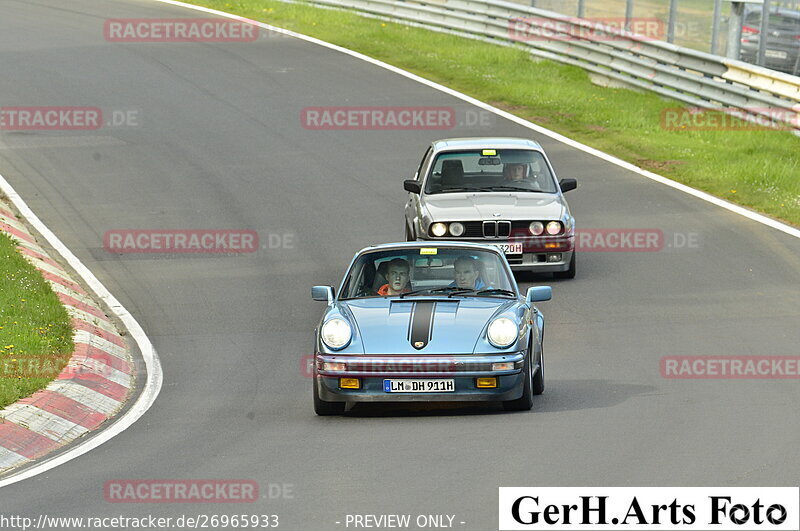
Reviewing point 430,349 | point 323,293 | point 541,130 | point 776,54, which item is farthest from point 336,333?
point 776,54

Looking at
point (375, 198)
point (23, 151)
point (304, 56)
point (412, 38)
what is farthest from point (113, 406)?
point (412, 38)

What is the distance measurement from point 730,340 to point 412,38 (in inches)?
799

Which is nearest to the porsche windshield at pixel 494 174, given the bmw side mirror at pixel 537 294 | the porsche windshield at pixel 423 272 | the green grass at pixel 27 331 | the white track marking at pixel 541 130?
the white track marking at pixel 541 130

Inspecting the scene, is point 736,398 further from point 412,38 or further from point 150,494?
point 412,38

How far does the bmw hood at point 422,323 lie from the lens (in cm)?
1130

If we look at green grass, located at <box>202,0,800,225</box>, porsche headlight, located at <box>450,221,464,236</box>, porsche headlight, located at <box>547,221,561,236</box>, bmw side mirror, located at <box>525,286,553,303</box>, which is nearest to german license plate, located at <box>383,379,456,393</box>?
bmw side mirror, located at <box>525,286,553,303</box>

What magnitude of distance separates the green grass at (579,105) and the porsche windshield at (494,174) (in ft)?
13.6

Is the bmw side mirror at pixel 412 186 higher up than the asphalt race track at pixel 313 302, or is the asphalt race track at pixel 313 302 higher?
the bmw side mirror at pixel 412 186

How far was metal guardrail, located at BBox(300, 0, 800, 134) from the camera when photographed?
24453 millimetres

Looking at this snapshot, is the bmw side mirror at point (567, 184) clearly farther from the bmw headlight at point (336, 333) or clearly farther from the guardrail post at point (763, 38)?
the guardrail post at point (763, 38)

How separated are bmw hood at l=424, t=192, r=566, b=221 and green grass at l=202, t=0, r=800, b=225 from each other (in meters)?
4.40

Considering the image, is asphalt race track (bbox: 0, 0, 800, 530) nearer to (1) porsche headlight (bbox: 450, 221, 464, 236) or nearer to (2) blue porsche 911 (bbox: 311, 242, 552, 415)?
(2) blue porsche 911 (bbox: 311, 242, 552, 415)

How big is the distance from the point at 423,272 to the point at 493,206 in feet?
16.1

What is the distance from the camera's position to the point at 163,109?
2680 centimetres
